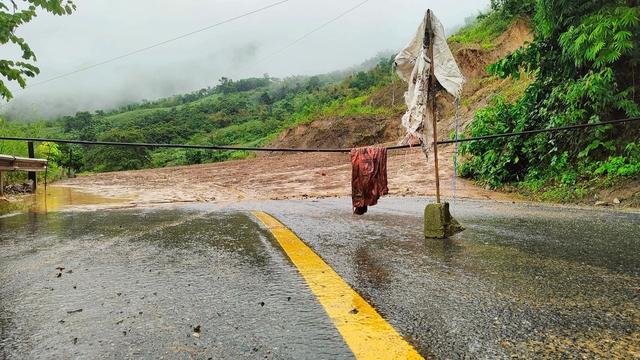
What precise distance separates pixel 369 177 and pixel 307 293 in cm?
235

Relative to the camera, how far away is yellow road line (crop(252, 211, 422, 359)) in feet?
4.91

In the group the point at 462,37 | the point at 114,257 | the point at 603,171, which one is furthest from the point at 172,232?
the point at 462,37

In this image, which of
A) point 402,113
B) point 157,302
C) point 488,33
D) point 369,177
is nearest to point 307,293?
point 157,302

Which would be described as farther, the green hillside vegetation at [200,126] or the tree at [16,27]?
the green hillside vegetation at [200,126]

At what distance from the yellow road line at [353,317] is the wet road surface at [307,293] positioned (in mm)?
49

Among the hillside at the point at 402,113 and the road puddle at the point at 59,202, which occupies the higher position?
the hillside at the point at 402,113

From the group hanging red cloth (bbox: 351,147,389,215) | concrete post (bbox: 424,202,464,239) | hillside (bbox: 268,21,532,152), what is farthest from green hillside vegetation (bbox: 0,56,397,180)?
concrete post (bbox: 424,202,464,239)

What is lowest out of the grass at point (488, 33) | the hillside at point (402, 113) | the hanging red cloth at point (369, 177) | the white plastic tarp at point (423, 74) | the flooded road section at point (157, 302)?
the flooded road section at point (157, 302)

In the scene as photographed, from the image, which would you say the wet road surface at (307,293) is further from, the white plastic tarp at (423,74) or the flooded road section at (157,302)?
the white plastic tarp at (423,74)

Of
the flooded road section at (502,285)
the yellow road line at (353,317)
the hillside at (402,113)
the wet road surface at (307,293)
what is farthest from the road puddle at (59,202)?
the hillside at (402,113)

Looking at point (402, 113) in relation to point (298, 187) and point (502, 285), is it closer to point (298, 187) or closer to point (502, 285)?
point (298, 187)

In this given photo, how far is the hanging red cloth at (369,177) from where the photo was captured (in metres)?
4.36

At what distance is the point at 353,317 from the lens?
6.00 feet

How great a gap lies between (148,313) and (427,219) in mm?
2718
